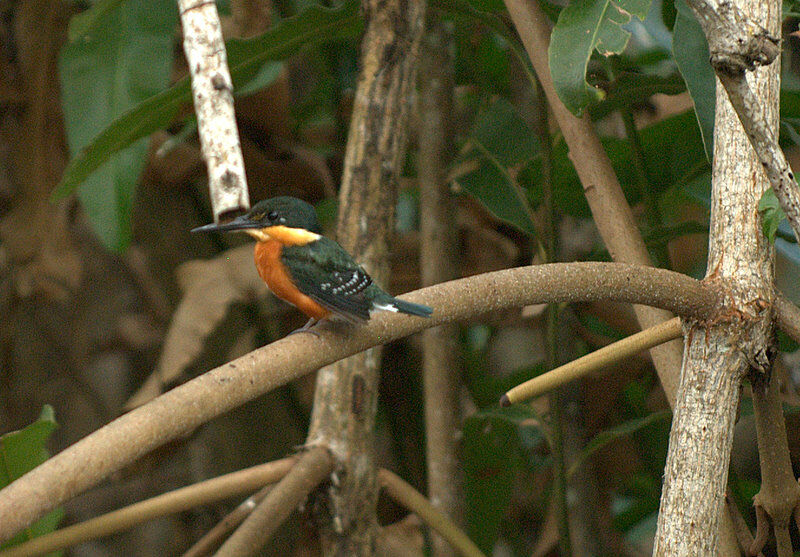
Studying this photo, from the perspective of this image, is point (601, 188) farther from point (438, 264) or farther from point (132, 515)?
point (132, 515)

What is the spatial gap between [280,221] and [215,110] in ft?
1.43

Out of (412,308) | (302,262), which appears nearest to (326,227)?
(302,262)

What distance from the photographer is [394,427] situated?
2.01m

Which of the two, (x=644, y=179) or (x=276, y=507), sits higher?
(x=644, y=179)

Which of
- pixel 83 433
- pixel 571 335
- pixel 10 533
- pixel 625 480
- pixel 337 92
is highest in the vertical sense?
pixel 337 92

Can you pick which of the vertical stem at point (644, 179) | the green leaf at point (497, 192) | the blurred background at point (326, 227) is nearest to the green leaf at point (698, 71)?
the blurred background at point (326, 227)

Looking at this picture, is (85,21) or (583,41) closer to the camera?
(583,41)

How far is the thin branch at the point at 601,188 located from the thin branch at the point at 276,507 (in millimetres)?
479

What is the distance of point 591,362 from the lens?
0.83 metres

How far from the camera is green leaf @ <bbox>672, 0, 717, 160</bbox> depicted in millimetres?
1090

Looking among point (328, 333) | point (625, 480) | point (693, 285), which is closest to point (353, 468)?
point (328, 333)

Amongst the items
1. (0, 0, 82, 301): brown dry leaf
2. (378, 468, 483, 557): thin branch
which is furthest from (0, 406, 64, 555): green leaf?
(0, 0, 82, 301): brown dry leaf

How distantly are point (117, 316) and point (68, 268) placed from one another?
1.79ft

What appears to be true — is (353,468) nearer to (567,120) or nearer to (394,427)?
(567,120)
